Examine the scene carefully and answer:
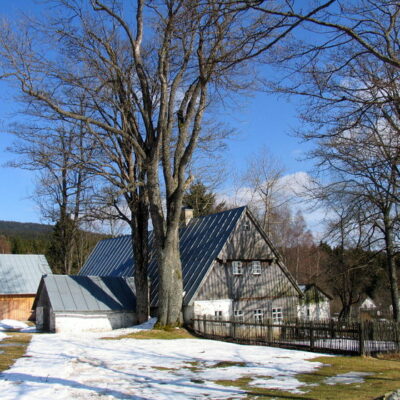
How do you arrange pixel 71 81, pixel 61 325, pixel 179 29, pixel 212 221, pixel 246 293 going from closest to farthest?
pixel 179 29 < pixel 71 81 < pixel 61 325 < pixel 246 293 < pixel 212 221

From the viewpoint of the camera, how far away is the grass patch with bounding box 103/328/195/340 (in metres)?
20.6

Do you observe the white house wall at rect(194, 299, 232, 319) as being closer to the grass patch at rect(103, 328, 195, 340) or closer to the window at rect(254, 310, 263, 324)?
the window at rect(254, 310, 263, 324)

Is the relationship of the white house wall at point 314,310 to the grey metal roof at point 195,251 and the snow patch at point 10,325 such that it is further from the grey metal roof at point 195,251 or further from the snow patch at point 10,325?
the snow patch at point 10,325

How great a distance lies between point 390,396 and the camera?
844 cm

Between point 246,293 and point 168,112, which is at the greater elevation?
point 168,112

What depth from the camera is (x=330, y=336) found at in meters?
17.6

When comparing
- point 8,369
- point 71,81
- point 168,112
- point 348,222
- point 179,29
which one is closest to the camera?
point 179,29

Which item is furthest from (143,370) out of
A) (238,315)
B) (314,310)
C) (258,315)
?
(314,310)

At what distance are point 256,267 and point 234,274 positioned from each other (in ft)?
5.11

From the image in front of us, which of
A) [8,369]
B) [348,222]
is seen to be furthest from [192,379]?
[348,222]

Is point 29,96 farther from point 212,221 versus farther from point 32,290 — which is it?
point 32,290

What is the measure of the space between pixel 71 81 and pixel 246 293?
45.7 ft

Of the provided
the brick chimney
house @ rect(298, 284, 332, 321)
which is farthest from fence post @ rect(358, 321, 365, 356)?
the brick chimney

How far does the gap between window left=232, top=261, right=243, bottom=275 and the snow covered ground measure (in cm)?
809
